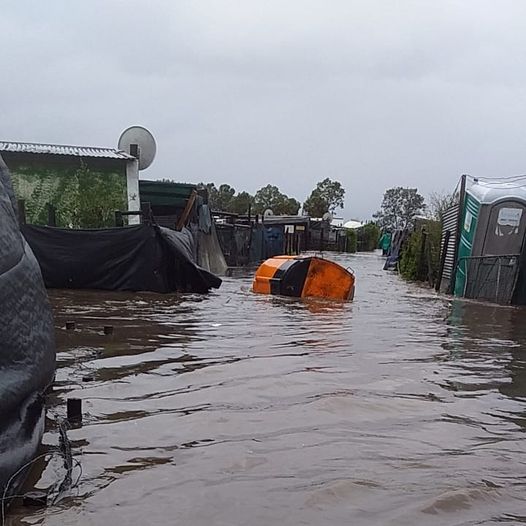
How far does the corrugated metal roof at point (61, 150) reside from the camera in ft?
69.3

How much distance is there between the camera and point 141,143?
22.2 meters

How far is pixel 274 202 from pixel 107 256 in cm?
6327

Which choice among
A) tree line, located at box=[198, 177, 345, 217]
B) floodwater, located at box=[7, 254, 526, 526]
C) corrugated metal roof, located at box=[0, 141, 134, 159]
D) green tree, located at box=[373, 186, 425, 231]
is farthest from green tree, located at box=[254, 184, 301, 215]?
floodwater, located at box=[7, 254, 526, 526]

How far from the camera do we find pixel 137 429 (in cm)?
457

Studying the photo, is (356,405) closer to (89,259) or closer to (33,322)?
(33,322)

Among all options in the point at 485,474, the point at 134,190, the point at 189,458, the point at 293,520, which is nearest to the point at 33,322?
the point at 189,458

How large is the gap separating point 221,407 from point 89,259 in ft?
32.8

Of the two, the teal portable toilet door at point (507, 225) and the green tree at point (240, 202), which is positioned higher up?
the teal portable toilet door at point (507, 225)

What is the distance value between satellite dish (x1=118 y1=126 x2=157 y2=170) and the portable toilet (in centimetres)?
1013

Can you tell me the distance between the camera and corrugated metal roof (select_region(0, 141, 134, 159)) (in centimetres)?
2112

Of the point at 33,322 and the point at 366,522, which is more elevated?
the point at 33,322

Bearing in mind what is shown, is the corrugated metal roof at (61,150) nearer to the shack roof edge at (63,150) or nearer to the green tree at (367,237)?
the shack roof edge at (63,150)

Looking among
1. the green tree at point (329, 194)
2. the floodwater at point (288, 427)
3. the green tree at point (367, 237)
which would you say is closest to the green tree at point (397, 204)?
the green tree at point (329, 194)

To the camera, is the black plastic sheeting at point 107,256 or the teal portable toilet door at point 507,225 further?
the teal portable toilet door at point 507,225
